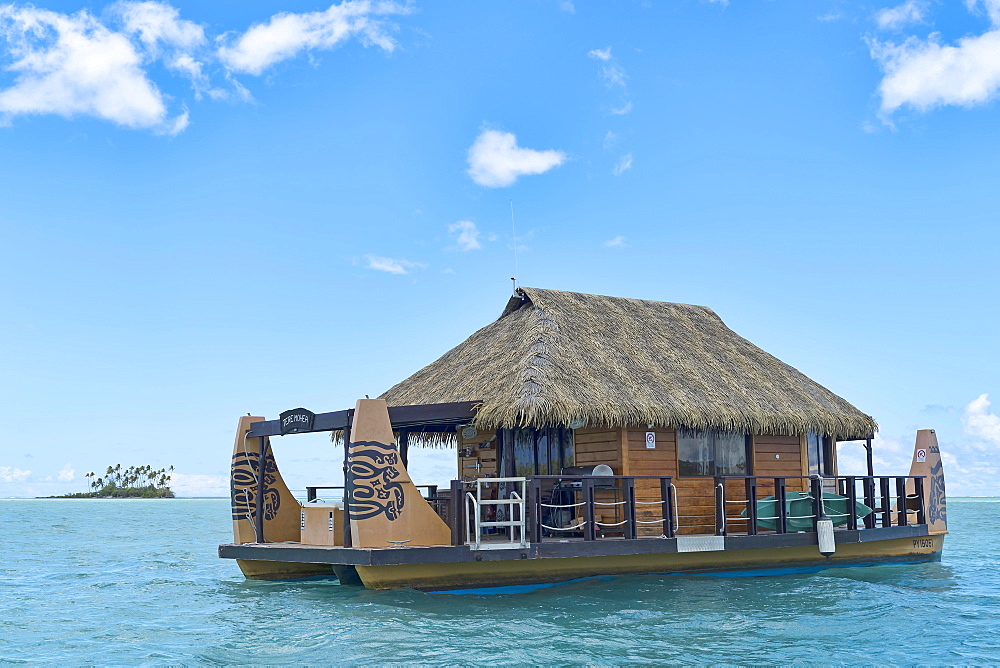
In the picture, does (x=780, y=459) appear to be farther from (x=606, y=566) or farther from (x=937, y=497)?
(x=606, y=566)

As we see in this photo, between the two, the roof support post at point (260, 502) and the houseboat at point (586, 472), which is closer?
the houseboat at point (586, 472)

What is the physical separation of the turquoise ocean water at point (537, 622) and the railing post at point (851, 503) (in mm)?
935

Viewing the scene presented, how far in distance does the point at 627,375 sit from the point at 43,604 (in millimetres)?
10744

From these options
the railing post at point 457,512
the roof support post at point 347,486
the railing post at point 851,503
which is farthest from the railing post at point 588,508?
the railing post at point 851,503

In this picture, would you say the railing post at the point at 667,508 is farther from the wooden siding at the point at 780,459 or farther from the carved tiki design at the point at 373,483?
the carved tiki design at the point at 373,483

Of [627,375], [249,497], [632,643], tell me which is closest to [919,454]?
[627,375]

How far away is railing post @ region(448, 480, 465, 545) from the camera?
13.3m

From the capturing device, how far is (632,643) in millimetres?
10719

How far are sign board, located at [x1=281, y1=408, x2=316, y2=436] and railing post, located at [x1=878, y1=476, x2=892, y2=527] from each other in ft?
34.2

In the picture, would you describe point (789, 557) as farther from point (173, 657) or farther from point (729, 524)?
point (173, 657)

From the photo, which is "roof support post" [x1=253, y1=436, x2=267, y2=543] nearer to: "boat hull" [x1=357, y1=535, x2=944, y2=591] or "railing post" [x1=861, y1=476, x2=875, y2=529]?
"boat hull" [x1=357, y1=535, x2=944, y2=591]

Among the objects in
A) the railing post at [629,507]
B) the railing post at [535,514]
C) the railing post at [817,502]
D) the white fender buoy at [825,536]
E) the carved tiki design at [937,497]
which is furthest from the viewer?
the carved tiki design at [937,497]

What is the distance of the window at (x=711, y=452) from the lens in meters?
16.3

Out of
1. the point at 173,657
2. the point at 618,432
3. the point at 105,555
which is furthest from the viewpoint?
the point at 105,555
